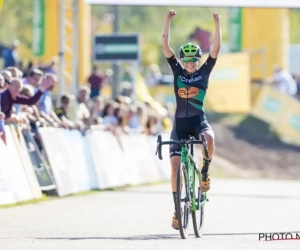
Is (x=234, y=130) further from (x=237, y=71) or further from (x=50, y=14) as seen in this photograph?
(x=50, y=14)

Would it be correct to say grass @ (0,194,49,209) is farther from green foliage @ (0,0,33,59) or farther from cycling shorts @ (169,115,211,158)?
green foliage @ (0,0,33,59)

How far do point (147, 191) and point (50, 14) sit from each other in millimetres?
10857

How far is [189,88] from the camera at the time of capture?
497 inches

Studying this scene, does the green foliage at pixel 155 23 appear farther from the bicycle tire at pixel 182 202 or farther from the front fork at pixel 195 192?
the bicycle tire at pixel 182 202

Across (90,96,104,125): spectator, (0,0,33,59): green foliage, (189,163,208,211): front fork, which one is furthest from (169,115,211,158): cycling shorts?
(0,0,33,59): green foliage

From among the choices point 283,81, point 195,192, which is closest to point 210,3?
point 195,192

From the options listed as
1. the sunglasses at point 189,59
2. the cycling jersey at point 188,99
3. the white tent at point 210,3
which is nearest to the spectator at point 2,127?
the cycling jersey at point 188,99

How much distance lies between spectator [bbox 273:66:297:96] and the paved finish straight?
14.8 meters

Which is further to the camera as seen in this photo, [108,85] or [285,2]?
[108,85]

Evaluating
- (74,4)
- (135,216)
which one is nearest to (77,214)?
(135,216)

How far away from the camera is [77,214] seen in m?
15.3

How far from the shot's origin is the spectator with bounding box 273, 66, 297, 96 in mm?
35781

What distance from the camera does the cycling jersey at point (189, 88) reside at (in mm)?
12617

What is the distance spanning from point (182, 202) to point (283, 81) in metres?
24.1
